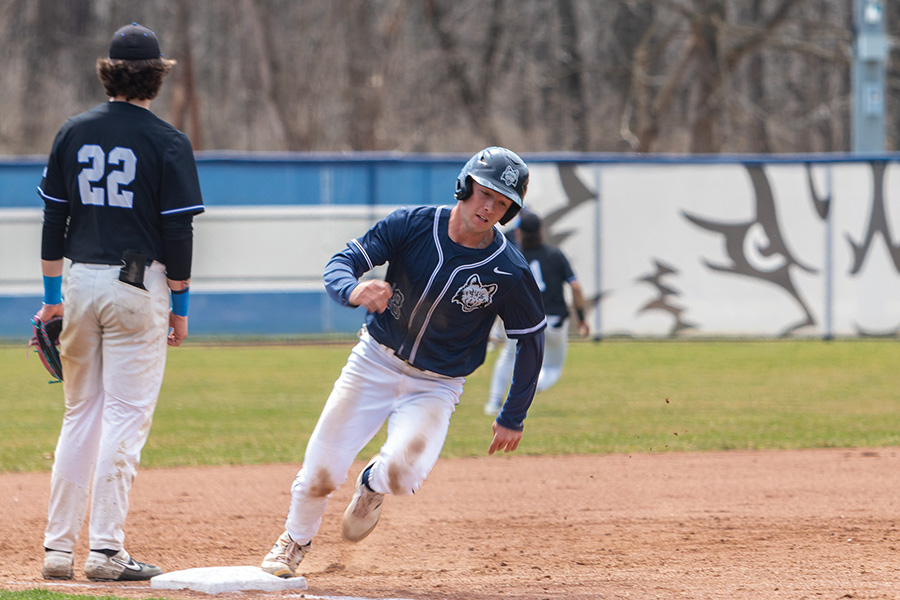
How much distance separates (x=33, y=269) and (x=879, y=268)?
11481 mm

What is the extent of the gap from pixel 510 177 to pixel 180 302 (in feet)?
4.78

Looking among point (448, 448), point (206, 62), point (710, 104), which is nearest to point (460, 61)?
point (710, 104)

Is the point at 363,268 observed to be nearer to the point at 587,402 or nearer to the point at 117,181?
the point at 117,181

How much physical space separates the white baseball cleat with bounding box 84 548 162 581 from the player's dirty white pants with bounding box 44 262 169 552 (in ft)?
0.14

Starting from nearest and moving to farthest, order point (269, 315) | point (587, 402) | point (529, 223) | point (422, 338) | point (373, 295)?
point (373, 295), point (422, 338), point (529, 223), point (587, 402), point (269, 315)

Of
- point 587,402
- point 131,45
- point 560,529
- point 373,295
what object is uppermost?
point 131,45

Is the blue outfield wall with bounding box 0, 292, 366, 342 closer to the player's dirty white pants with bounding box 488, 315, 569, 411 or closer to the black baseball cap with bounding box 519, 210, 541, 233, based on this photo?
the player's dirty white pants with bounding box 488, 315, 569, 411

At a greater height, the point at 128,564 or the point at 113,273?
the point at 113,273

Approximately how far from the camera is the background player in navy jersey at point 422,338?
13.9 ft

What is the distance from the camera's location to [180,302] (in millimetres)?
4488

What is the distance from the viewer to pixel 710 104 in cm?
2506

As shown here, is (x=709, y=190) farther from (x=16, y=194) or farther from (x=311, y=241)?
(x=16, y=194)

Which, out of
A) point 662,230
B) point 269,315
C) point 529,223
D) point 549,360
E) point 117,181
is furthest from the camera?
point 269,315

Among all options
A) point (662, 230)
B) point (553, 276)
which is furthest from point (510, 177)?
point (662, 230)
